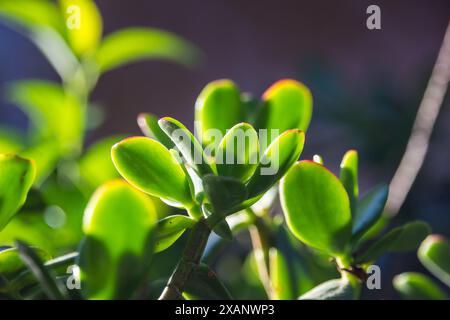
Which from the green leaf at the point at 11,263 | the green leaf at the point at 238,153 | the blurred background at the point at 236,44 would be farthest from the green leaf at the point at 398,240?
the blurred background at the point at 236,44

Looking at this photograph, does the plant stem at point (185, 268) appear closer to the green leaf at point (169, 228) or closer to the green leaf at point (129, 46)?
the green leaf at point (169, 228)

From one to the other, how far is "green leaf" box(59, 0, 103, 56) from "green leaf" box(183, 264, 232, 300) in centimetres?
50

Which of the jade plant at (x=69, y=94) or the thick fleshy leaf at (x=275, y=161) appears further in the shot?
the jade plant at (x=69, y=94)

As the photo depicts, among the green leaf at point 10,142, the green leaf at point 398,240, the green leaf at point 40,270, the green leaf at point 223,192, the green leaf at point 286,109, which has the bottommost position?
the green leaf at point 398,240

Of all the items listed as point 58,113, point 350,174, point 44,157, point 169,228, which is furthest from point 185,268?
point 58,113

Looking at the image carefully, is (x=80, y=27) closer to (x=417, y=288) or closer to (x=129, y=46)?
(x=129, y=46)

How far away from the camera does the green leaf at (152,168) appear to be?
322mm

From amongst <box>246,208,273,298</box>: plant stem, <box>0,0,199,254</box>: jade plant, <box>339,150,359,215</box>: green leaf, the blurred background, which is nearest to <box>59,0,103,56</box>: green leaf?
<box>0,0,199,254</box>: jade plant

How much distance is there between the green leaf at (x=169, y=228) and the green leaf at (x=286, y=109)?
0.11m

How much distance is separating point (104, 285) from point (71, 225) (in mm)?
243

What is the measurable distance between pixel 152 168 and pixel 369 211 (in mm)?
150

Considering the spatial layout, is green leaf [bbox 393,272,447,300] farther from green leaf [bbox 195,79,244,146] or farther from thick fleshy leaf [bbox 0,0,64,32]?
thick fleshy leaf [bbox 0,0,64,32]

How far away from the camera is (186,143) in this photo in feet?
1.08
